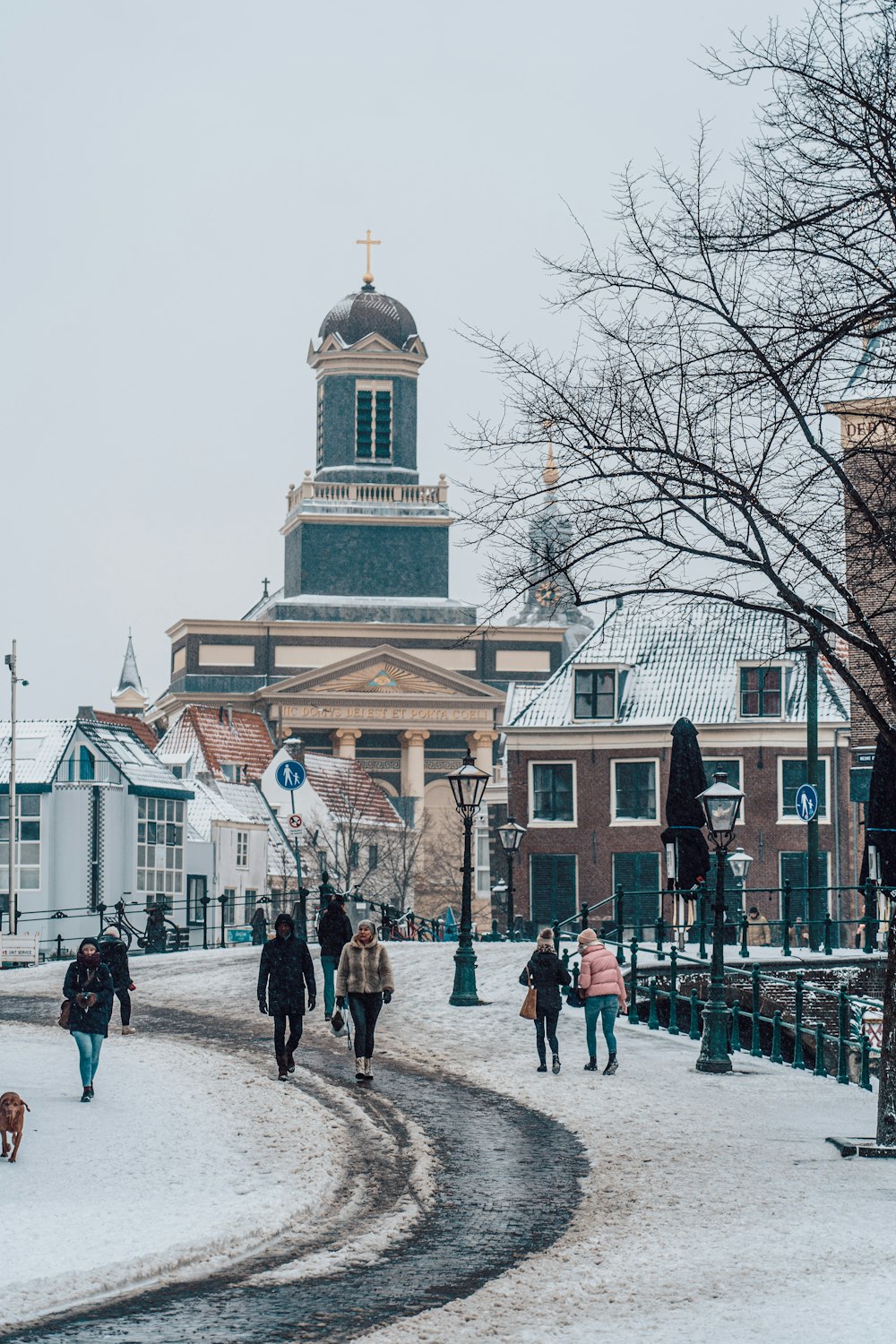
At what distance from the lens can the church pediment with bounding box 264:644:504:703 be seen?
11069cm

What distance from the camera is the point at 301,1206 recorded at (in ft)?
46.8

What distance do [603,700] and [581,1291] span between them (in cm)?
4776

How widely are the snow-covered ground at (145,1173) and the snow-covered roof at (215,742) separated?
175 ft

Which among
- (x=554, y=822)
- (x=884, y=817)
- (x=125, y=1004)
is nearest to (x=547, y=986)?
(x=125, y=1004)

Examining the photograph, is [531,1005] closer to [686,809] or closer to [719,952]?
[719,952]

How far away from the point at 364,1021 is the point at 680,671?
3886 centimetres

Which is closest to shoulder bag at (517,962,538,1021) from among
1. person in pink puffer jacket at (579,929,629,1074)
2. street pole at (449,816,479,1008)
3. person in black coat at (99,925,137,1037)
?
person in pink puffer jacket at (579,929,629,1074)

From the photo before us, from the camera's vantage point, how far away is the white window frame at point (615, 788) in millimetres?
58188

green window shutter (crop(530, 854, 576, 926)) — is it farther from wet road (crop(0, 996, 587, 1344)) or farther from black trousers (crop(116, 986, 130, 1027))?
wet road (crop(0, 996, 587, 1344))

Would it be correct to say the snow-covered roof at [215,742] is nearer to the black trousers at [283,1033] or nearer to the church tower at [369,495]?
the church tower at [369,495]

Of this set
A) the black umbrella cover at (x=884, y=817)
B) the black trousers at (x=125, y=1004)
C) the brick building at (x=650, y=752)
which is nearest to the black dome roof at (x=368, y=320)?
the brick building at (x=650, y=752)

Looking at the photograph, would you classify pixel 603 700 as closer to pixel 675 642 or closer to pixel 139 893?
pixel 675 642

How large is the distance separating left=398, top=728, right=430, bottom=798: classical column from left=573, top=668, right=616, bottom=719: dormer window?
174 feet

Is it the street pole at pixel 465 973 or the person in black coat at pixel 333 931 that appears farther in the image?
the street pole at pixel 465 973
